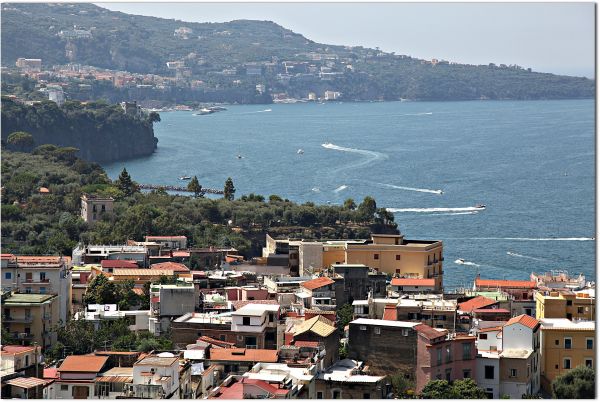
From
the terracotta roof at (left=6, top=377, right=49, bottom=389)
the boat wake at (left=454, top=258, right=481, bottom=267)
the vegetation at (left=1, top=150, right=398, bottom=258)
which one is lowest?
the boat wake at (left=454, top=258, right=481, bottom=267)

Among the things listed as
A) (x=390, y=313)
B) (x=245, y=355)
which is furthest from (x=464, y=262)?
(x=245, y=355)

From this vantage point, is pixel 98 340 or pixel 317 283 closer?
pixel 98 340

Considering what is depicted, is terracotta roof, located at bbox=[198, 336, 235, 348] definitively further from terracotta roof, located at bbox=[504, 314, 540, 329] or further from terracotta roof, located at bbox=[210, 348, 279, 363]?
terracotta roof, located at bbox=[504, 314, 540, 329]

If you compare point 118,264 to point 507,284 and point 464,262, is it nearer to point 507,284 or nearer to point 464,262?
point 507,284

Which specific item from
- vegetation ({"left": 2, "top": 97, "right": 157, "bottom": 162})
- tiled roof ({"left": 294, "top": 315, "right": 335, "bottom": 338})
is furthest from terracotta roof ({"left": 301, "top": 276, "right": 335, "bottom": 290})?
vegetation ({"left": 2, "top": 97, "right": 157, "bottom": 162})

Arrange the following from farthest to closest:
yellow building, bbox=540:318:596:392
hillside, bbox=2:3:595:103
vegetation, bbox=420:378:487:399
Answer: hillside, bbox=2:3:595:103, yellow building, bbox=540:318:596:392, vegetation, bbox=420:378:487:399

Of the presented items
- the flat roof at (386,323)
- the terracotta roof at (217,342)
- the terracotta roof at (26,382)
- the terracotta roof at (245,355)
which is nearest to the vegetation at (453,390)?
the flat roof at (386,323)

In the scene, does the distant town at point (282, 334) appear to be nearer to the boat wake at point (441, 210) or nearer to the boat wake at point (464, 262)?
the boat wake at point (464, 262)

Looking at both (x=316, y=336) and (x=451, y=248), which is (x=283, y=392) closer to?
(x=316, y=336)
